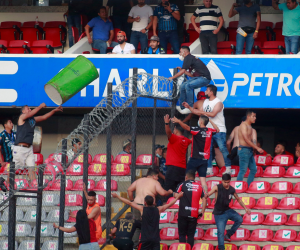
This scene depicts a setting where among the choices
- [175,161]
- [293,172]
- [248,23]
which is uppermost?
[248,23]

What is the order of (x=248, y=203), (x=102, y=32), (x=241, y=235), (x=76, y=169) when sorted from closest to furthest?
(x=241, y=235) < (x=248, y=203) < (x=76, y=169) < (x=102, y=32)

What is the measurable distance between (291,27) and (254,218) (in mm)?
4516

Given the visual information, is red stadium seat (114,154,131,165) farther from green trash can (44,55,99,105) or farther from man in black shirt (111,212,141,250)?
man in black shirt (111,212,141,250)

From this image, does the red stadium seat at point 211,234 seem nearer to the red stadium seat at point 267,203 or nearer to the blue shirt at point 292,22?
the red stadium seat at point 267,203

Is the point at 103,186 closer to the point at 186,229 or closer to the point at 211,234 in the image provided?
the point at 186,229

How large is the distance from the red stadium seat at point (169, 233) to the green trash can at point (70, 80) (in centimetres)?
270

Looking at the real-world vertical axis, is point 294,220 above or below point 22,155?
below

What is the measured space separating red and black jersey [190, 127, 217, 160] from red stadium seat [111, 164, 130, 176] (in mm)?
1623

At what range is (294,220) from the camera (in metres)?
9.18

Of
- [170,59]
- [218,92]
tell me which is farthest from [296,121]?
[170,59]

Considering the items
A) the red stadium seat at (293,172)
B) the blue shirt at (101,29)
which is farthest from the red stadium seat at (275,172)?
the blue shirt at (101,29)

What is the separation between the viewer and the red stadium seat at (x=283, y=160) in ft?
35.2

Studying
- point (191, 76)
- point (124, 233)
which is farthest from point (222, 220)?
point (191, 76)

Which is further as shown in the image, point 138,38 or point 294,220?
point 138,38
